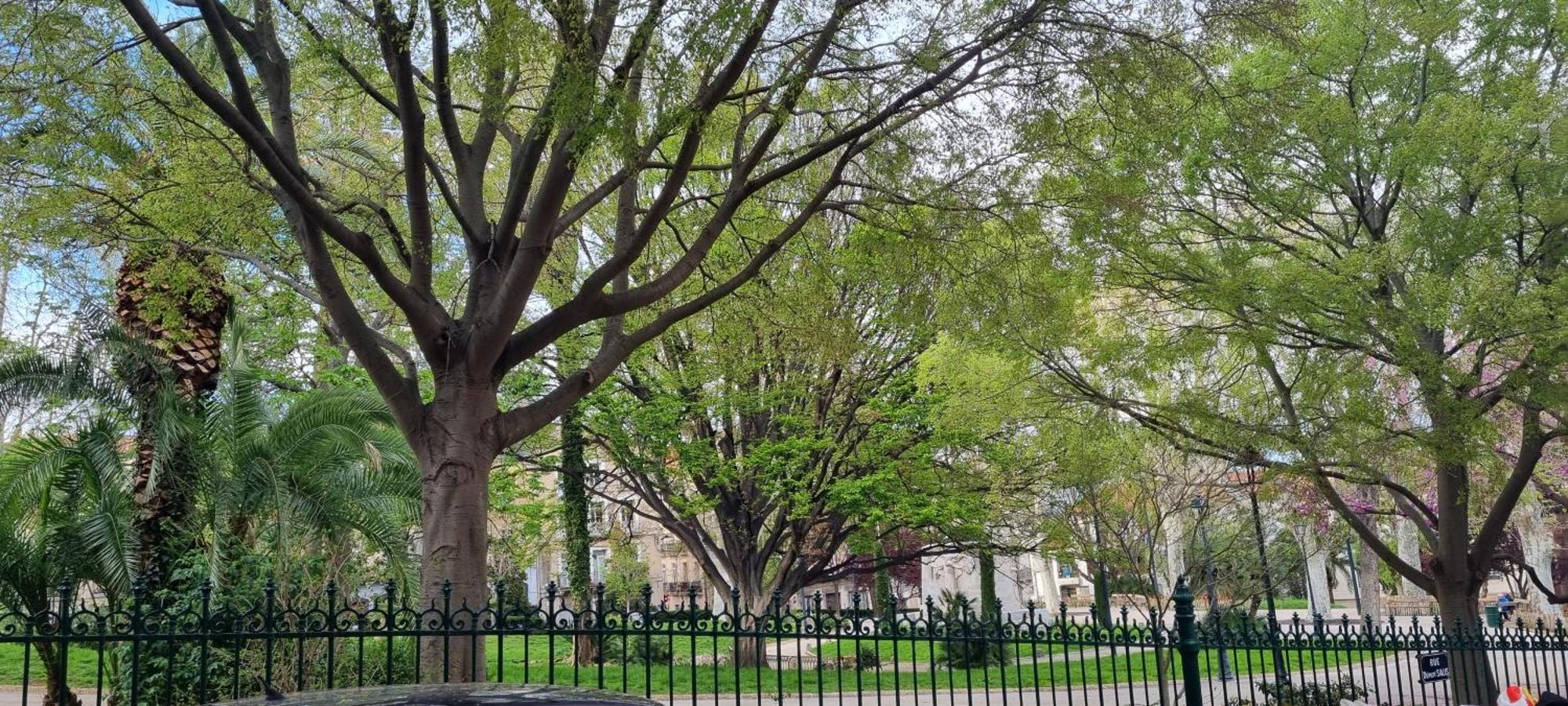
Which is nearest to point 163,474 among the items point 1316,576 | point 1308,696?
point 1308,696

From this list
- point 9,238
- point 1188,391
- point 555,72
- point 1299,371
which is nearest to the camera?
point 555,72

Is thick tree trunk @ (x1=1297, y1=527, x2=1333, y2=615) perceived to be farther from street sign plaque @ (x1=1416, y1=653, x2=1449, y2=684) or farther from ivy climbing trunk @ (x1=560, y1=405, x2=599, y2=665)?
street sign plaque @ (x1=1416, y1=653, x2=1449, y2=684)

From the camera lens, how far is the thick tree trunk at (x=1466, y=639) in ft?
39.0

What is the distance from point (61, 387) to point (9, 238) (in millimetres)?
3118

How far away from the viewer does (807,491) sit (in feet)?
65.9

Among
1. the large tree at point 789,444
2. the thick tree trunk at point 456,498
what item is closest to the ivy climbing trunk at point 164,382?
the thick tree trunk at point 456,498

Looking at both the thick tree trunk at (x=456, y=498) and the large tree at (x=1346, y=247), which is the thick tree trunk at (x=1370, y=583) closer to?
the large tree at (x=1346, y=247)

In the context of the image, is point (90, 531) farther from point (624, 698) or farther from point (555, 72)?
point (624, 698)

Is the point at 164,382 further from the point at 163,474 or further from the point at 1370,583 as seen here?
the point at 1370,583

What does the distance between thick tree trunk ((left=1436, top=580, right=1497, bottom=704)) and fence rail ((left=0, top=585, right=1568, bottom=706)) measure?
0.09 metres

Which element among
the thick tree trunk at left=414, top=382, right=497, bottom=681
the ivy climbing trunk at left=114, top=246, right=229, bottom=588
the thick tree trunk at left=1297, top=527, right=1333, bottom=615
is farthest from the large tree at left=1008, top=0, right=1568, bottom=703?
the thick tree trunk at left=1297, top=527, right=1333, bottom=615

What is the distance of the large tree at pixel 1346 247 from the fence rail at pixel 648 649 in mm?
2169

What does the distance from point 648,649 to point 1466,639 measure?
939 centimetres

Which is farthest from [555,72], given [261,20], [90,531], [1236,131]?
[90,531]
